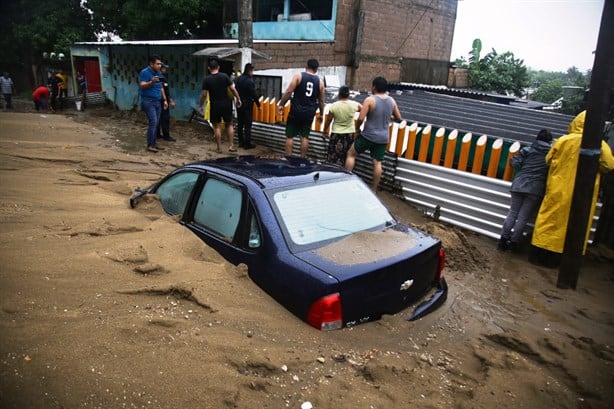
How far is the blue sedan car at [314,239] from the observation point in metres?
2.89

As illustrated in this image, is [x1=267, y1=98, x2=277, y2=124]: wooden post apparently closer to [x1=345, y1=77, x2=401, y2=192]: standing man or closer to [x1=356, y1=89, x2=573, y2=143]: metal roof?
[x1=356, y1=89, x2=573, y2=143]: metal roof

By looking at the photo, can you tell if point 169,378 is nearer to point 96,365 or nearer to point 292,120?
point 96,365

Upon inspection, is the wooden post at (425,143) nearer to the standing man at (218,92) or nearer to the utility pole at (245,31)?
the standing man at (218,92)

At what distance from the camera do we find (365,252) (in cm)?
314

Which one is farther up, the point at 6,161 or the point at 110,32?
the point at 110,32

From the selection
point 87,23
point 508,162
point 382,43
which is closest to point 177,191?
point 508,162

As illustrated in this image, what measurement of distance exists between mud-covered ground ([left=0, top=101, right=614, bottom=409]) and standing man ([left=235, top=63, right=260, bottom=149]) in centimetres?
548

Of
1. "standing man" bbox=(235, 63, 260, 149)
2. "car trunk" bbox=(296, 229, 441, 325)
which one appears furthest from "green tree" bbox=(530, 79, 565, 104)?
"car trunk" bbox=(296, 229, 441, 325)

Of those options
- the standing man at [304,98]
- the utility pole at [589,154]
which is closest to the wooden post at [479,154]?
the utility pole at [589,154]

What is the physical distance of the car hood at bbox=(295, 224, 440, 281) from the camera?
9.60 ft

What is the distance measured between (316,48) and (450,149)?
11614 mm

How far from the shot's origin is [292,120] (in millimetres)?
7977

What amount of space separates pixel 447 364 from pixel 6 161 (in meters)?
7.14

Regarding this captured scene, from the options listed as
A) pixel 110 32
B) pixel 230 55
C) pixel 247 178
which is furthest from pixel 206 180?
pixel 110 32
